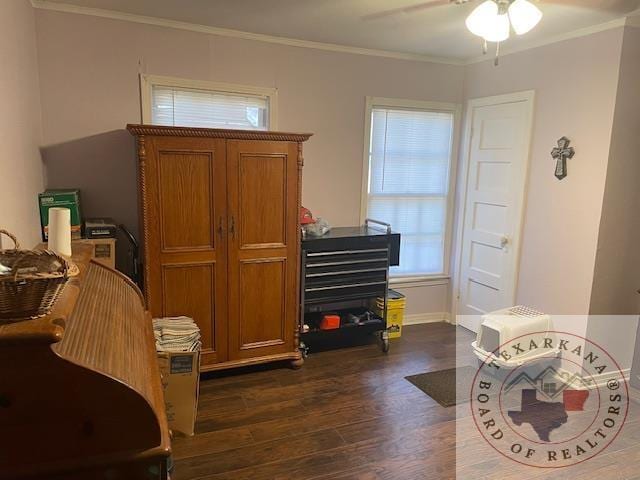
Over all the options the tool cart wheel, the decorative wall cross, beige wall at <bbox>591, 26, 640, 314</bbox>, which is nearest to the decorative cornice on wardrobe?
the tool cart wheel

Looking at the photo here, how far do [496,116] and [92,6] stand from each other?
124 inches

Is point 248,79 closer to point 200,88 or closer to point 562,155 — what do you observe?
point 200,88

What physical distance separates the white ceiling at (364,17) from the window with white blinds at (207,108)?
48 centimetres

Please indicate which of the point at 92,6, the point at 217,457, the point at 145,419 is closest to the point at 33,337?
the point at 145,419

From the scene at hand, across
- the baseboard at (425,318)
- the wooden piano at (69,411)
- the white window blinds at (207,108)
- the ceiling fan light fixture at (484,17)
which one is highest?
the ceiling fan light fixture at (484,17)

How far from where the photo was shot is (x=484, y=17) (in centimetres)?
233

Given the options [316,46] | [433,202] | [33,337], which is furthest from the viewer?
[433,202]

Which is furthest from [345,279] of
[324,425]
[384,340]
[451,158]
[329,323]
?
[451,158]

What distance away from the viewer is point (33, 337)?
3.37 feet

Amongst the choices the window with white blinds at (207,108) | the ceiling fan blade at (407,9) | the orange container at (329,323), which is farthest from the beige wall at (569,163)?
the window with white blinds at (207,108)

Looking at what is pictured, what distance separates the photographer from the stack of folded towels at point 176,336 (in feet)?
8.59

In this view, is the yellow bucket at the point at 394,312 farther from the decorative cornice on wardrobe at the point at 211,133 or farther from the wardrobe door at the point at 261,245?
the decorative cornice on wardrobe at the point at 211,133

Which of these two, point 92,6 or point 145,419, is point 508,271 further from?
point 92,6

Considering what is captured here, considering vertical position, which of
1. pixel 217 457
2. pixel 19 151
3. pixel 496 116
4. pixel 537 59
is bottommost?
pixel 217 457
